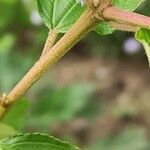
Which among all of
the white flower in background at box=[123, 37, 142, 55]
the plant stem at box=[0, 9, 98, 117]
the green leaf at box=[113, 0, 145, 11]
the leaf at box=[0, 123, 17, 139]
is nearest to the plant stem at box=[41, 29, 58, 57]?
the plant stem at box=[0, 9, 98, 117]

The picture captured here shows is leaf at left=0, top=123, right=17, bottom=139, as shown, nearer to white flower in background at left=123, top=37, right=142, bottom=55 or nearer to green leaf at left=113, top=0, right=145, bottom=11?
green leaf at left=113, top=0, right=145, bottom=11

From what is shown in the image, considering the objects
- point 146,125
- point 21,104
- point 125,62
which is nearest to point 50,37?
point 21,104

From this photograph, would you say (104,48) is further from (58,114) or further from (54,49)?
(54,49)

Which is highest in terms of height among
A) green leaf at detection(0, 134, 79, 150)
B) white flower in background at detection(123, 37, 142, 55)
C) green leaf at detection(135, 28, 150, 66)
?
white flower in background at detection(123, 37, 142, 55)

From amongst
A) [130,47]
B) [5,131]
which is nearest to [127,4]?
[5,131]

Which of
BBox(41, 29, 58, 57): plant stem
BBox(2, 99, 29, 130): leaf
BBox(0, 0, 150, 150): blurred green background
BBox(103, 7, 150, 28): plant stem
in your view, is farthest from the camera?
BBox(0, 0, 150, 150): blurred green background

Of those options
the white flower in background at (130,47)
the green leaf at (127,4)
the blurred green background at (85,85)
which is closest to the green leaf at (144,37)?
the green leaf at (127,4)
